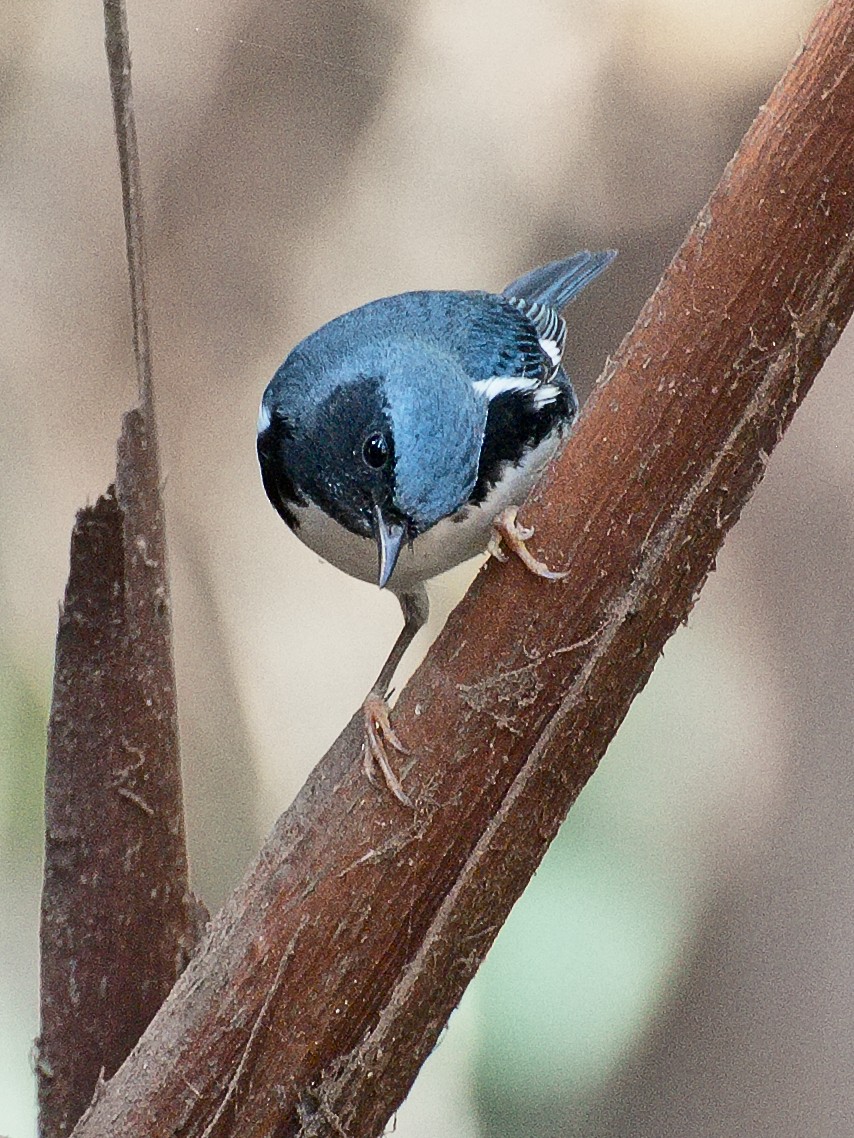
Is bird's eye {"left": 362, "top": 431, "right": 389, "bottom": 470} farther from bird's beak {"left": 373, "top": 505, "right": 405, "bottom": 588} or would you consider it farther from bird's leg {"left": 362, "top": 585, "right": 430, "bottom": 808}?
bird's leg {"left": 362, "top": 585, "right": 430, "bottom": 808}

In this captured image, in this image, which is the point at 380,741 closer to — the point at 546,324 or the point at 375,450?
the point at 375,450

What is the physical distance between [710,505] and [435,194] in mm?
835

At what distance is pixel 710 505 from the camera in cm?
94

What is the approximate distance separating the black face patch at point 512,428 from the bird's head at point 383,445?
0.09ft

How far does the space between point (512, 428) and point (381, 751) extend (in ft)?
1.71

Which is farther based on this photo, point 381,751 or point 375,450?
point 375,450

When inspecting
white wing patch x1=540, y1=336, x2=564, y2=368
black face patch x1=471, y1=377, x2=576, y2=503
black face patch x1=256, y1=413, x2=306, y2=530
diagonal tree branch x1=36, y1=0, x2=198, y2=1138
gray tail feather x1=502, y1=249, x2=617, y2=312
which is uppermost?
gray tail feather x1=502, y1=249, x2=617, y2=312

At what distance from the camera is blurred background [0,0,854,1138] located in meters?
1.56

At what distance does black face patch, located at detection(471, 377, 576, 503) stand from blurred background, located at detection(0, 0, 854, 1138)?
329mm

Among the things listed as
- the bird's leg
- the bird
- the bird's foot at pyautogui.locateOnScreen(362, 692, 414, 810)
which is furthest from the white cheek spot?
the bird's foot at pyautogui.locateOnScreen(362, 692, 414, 810)

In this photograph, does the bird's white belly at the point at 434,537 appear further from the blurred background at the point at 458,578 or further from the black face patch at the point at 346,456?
the blurred background at the point at 458,578

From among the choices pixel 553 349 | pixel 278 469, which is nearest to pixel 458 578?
pixel 553 349

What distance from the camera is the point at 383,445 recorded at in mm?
1213

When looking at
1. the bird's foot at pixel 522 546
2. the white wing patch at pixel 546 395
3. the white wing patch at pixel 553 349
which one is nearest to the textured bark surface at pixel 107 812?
the bird's foot at pixel 522 546
